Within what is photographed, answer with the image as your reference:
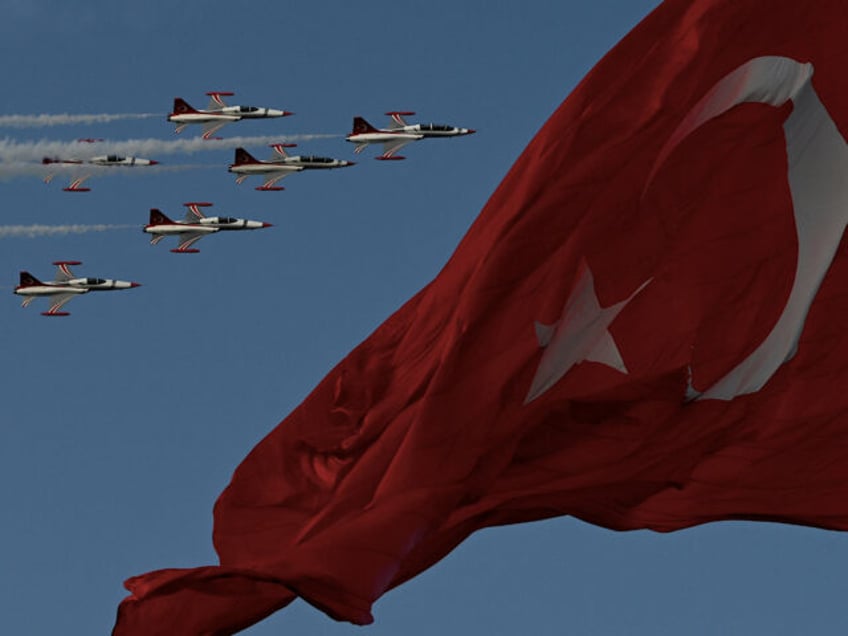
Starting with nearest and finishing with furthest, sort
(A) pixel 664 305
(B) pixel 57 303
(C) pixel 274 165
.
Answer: (A) pixel 664 305 → (B) pixel 57 303 → (C) pixel 274 165

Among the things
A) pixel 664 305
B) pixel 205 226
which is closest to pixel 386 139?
pixel 205 226

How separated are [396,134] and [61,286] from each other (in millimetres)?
23847

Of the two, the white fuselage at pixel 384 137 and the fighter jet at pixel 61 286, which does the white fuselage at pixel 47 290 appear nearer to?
the fighter jet at pixel 61 286

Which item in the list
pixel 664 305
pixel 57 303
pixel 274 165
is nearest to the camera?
pixel 664 305

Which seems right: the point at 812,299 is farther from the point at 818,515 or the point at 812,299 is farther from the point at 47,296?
the point at 47,296

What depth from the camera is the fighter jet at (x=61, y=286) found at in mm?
127062

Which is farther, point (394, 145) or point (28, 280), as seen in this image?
point (394, 145)

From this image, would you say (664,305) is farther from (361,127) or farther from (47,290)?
(361,127)

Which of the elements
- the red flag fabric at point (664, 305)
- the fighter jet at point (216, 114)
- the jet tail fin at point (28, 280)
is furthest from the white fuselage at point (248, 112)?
the red flag fabric at point (664, 305)

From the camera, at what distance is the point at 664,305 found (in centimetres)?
4878

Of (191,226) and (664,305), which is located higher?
(191,226)

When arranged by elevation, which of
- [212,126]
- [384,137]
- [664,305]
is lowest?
[664,305]

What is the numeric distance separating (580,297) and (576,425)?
230 cm

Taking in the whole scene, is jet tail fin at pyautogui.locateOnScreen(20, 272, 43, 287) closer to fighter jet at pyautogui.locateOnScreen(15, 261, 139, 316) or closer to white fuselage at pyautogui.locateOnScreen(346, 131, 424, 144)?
fighter jet at pyautogui.locateOnScreen(15, 261, 139, 316)
